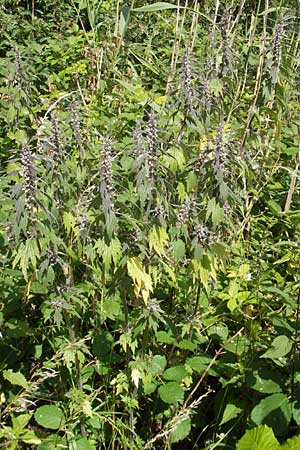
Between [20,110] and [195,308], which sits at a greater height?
[20,110]

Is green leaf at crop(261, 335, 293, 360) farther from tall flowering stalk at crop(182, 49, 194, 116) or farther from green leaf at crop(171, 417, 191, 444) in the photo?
tall flowering stalk at crop(182, 49, 194, 116)

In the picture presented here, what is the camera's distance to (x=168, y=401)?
1.75 meters

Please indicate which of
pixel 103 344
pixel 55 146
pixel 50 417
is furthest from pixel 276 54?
pixel 50 417

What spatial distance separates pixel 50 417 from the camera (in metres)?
1.79

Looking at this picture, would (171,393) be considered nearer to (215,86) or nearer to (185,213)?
(185,213)

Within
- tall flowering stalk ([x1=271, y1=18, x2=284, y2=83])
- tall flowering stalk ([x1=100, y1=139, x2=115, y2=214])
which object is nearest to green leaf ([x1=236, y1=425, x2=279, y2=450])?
tall flowering stalk ([x1=100, y1=139, x2=115, y2=214])

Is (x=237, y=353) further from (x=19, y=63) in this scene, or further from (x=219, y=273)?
(x=19, y=63)

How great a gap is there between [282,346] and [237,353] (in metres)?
0.23

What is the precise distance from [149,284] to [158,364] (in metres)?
0.44

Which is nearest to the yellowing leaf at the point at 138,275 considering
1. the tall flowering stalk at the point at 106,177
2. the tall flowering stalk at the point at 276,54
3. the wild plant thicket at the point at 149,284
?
the wild plant thicket at the point at 149,284

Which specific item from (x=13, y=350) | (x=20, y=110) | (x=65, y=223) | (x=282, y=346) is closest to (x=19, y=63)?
(x=20, y=110)

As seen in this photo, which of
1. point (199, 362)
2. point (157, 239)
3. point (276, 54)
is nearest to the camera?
point (157, 239)

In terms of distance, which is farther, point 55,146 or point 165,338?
point 165,338

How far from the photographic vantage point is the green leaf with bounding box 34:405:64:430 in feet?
5.79
